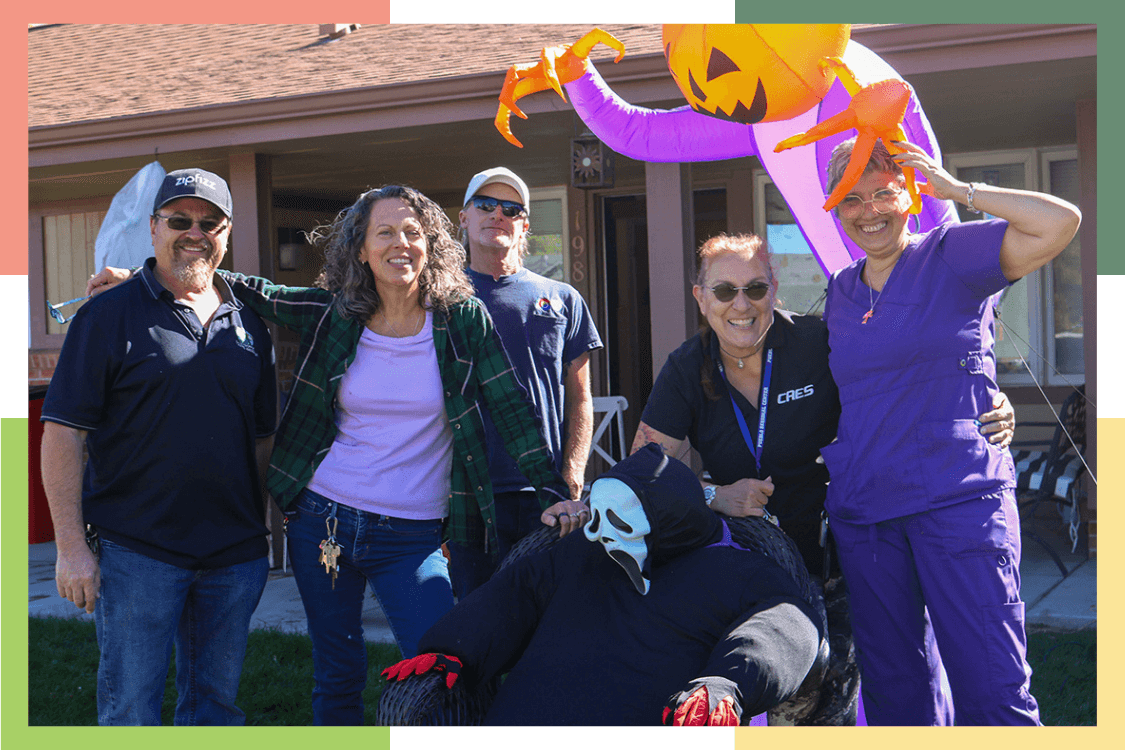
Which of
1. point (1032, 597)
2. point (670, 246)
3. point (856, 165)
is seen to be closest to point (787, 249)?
point (670, 246)

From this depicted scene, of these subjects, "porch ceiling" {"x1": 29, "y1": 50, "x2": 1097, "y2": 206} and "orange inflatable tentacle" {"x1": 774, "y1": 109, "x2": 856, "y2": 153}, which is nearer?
"orange inflatable tentacle" {"x1": 774, "y1": 109, "x2": 856, "y2": 153}

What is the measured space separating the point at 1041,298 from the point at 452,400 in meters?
5.78

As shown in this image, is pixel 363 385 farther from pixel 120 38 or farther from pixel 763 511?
pixel 120 38

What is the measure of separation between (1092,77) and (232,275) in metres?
4.52

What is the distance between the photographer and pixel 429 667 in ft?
7.90

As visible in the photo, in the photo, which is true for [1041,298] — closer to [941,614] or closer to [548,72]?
[548,72]

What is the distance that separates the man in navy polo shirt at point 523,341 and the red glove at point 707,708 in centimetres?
111

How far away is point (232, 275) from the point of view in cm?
296

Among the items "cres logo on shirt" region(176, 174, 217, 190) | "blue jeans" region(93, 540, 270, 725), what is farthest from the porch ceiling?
"blue jeans" region(93, 540, 270, 725)

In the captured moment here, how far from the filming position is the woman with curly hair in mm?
2803

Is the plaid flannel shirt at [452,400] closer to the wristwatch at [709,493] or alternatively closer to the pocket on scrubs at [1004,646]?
the wristwatch at [709,493]

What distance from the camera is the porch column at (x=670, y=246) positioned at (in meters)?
5.52

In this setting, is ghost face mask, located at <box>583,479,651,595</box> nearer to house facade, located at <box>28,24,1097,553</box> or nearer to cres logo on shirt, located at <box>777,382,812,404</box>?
cres logo on shirt, located at <box>777,382,812,404</box>

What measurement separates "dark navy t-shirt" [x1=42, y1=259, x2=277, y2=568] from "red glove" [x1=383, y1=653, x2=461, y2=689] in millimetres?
633
